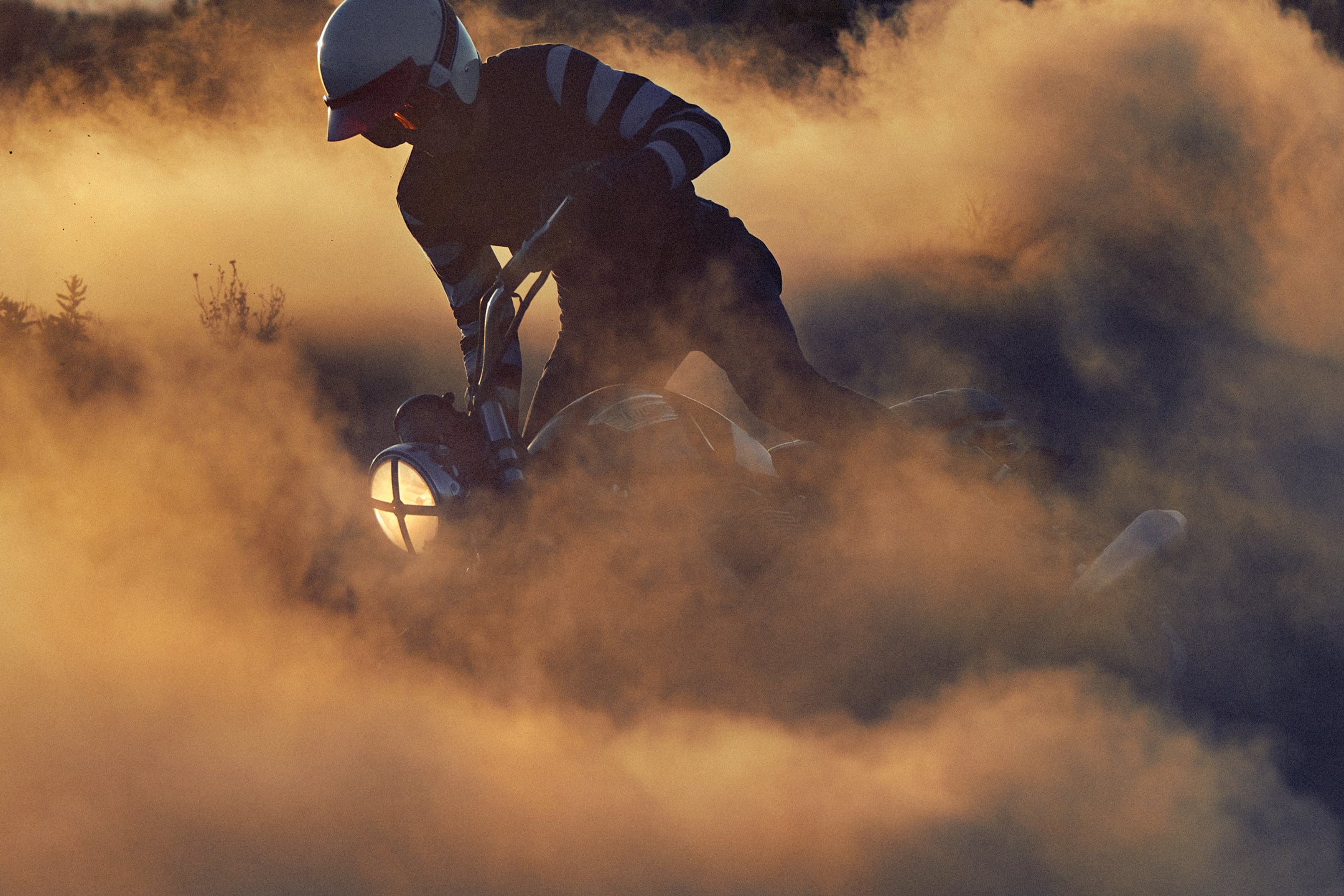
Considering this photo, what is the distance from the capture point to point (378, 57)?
2.44 metres

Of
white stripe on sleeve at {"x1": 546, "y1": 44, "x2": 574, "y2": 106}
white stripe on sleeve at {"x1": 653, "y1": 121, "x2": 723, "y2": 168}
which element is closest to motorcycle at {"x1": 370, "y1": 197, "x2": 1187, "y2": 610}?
white stripe on sleeve at {"x1": 653, "y1": 121, "x2": 723, "y2": 168}

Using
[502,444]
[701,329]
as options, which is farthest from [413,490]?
[701,329]

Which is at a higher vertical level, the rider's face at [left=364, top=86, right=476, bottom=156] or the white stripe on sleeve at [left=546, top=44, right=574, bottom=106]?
the white stripe on sleeve at [left=546, top=44, right=574, bottom=106]

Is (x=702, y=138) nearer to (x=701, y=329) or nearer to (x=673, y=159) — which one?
(x=673, y=159)

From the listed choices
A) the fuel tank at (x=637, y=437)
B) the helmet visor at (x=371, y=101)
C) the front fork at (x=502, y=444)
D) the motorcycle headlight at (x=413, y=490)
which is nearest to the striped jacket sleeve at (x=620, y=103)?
the helmet visor at (x=371, y=101)

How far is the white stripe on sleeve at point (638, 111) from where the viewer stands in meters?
2.69

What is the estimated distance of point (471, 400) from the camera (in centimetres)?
221

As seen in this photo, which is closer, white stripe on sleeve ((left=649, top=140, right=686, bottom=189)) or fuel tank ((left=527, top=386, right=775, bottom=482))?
fuel tank ((left=527, top=386, right=775, bottom=482))

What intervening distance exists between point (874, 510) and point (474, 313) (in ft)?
4.20

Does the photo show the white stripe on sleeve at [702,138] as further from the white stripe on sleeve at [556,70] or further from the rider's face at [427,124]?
the rider's face at [427,124]

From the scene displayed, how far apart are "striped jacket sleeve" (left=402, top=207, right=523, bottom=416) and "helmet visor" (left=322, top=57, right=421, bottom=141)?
1.55 feet

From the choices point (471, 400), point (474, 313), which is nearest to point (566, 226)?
point (471, 400)

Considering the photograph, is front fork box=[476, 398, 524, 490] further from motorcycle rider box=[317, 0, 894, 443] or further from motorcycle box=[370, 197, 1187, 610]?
motorcycle rider box=[317, 0, 894, 443]

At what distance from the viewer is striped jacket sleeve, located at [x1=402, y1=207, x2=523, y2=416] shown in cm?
299
